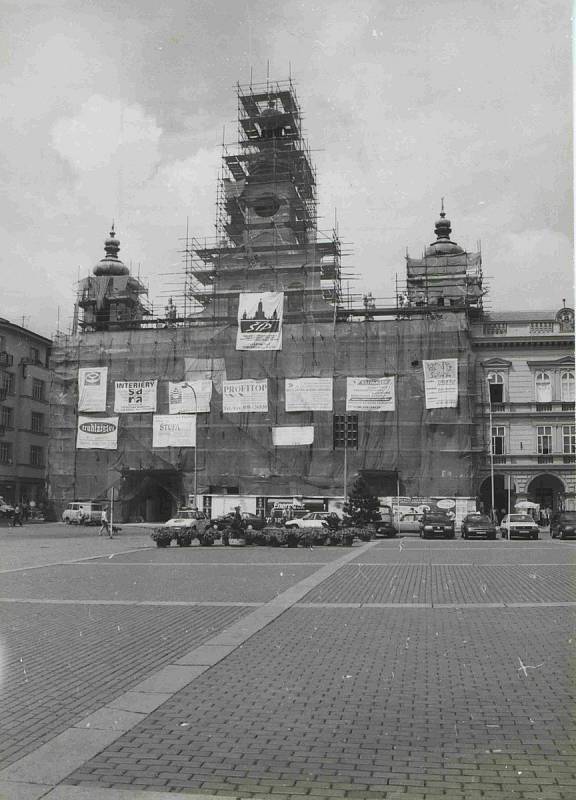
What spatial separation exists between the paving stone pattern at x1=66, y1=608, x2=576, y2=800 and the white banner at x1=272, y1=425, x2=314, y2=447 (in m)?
45.4

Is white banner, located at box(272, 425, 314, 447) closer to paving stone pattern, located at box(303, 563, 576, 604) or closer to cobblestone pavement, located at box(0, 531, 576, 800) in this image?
paving stone pattern, located at box(303, 563, 576, 604)

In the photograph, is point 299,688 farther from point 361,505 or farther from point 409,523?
point 409,523

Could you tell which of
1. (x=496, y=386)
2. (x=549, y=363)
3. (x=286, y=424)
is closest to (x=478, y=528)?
(x=286, y=424)

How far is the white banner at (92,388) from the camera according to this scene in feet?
196

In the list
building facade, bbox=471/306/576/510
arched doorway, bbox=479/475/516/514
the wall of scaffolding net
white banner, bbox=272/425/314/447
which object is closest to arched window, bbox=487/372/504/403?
building facade, bbox=471/306/576/510

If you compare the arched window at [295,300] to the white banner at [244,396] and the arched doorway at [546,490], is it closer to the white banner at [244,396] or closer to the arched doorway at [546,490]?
the white banner at [244,396]

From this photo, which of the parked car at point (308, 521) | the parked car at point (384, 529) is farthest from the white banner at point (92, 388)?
the parked car at point (384, 529)

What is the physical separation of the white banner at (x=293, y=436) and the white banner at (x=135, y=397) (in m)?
9.19

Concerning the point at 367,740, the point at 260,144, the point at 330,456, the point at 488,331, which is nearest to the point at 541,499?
the point at 488,331

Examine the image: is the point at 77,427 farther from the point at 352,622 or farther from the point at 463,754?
the point at 463,754

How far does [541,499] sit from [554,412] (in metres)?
6.62

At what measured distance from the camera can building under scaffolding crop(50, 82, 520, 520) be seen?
183 feet

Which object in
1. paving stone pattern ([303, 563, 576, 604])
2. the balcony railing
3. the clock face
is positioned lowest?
paving stone pattern ([303, 563, 576, 604])

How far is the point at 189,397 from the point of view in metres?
57.9
